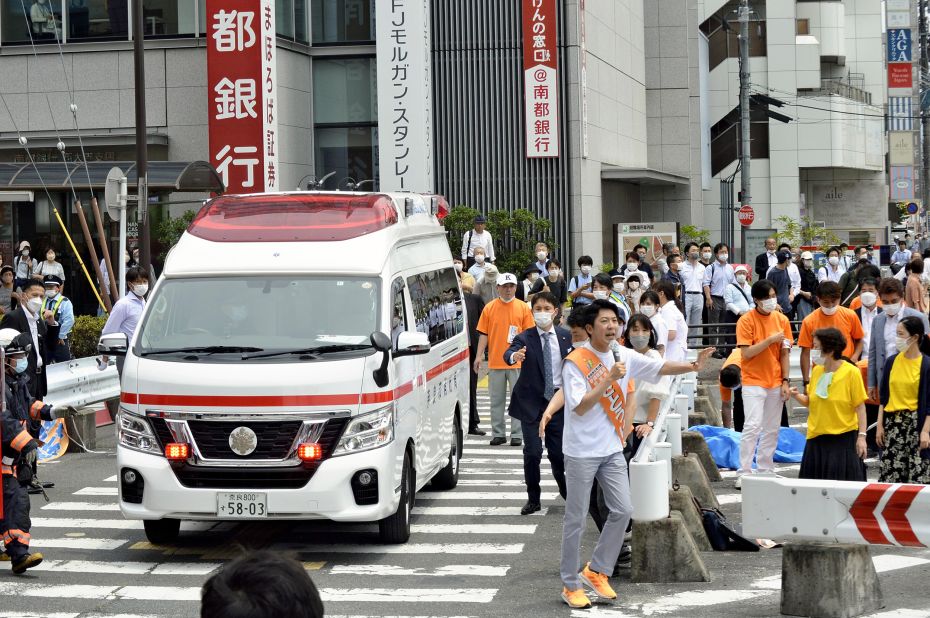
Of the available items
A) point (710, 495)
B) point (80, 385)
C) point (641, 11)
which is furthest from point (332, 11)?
point (710, 495)

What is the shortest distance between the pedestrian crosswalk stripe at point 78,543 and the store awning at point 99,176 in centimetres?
1472

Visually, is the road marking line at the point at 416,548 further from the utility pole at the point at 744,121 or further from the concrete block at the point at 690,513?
the utility pole at the point at 744,121

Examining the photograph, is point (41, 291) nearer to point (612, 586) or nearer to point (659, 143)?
point (612, 586)

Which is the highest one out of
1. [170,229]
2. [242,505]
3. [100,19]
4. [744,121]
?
[100,19]

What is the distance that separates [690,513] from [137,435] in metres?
4.04

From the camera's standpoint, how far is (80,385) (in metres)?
Result: 16.7

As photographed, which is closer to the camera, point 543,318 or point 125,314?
point 543,318

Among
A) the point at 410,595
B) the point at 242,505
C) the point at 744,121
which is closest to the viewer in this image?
the point at 410,595

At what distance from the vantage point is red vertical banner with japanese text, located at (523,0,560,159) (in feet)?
108

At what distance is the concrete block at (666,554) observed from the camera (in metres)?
9.43

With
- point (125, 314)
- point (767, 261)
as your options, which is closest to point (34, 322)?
point (125, 314)

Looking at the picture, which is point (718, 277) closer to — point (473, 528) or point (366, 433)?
point (473, 528)

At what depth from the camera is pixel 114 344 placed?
425 inches

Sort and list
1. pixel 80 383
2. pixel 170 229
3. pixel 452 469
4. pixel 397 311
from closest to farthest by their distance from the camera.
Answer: pixel 397 311, pixel 452 469, pixel 80 383, pixel 170 229
